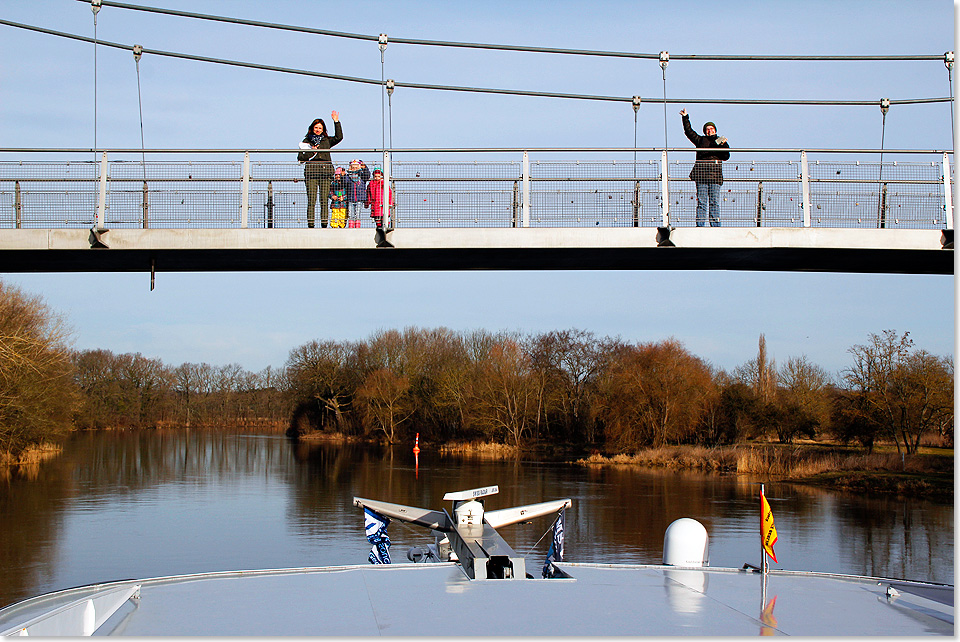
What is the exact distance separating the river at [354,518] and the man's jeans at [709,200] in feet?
36.1

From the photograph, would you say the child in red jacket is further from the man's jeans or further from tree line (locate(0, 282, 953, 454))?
tree line (locate(0, 282, 953, 454))

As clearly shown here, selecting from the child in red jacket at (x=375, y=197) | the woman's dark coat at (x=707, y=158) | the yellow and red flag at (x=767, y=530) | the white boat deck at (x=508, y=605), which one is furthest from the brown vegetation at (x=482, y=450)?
the yellow and red flag at (x=767, y=530)

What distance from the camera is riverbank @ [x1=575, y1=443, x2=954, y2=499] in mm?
36500

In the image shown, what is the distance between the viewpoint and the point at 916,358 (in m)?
37.8

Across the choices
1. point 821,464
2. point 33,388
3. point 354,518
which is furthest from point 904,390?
point 33,388

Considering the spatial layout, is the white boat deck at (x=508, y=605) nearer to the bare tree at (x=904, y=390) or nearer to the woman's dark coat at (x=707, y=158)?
the woman's dark coat at (x=707, y=158)

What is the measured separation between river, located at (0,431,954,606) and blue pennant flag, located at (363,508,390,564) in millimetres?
5331

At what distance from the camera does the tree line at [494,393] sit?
126ft

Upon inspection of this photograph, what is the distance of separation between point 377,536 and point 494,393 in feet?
164

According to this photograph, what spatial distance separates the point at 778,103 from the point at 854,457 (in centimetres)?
2933

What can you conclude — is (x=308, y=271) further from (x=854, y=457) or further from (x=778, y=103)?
(x=854, y=457)

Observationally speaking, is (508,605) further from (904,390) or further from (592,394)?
(592,394)

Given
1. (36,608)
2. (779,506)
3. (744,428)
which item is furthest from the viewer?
(744,428)

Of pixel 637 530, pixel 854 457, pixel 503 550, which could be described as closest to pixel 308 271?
pixel 503 550
